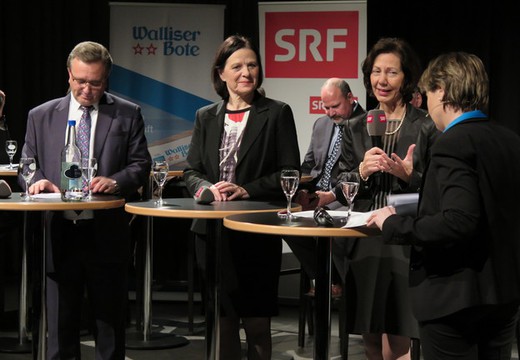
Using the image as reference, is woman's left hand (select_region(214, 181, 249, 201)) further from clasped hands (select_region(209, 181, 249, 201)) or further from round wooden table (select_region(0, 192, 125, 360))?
round wooden table (select_region(0, 192, 125, 360))

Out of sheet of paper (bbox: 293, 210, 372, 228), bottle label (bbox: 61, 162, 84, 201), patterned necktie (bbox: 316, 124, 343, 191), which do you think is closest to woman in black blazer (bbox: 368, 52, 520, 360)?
sheet of paper (bbox: 293, 210, 372, 228)

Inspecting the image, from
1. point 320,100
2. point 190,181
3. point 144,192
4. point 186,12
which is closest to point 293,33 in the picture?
point 320,100

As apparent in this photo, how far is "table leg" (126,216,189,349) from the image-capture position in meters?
5.50

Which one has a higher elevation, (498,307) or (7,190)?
(7,190)

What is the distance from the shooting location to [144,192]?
5.85 meters

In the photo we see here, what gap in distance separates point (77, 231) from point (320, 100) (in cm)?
366

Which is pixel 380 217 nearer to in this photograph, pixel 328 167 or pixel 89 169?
pixel 89 169

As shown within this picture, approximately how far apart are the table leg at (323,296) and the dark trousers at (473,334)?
59 cm

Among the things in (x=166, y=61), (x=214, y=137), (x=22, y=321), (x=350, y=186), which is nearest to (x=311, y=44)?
(x=166, y=61)

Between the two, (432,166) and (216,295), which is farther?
(216,295)

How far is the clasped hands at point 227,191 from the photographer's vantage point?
12.2 feet

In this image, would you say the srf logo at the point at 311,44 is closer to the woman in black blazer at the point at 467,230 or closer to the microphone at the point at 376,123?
the microphone at the point at 376,123

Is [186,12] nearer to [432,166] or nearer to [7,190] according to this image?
[7,190]

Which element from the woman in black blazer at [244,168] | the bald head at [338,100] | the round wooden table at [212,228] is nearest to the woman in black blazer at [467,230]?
the round wooden table at [212,228]
